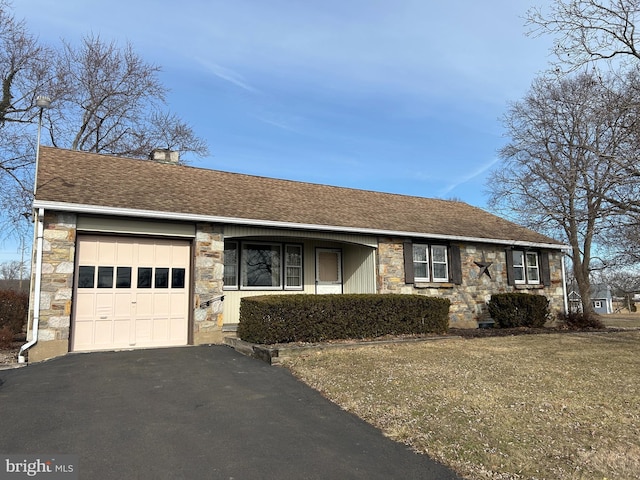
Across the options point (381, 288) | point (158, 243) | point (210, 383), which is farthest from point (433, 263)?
point (210, 383)

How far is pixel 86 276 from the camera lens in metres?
9.35

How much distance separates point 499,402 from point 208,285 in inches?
270

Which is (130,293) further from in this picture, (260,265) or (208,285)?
(260,265)

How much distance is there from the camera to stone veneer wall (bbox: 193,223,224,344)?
1019 cm

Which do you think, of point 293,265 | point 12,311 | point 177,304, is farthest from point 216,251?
point 12,311

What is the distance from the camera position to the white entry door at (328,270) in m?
14.1

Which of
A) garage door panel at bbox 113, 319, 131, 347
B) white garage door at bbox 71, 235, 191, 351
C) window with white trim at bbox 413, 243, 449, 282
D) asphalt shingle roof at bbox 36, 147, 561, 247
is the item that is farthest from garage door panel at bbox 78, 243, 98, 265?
window with white trim at bbox 413, 243, 449, 282

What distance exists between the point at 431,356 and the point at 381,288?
455cm

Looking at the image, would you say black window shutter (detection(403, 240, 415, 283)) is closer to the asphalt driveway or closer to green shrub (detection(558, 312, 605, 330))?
green shrub (detection(558, 312, 605, 330))

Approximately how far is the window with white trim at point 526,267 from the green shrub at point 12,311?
1587 centimetres

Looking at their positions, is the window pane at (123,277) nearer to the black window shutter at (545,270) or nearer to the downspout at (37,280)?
the downspout at (37,280)

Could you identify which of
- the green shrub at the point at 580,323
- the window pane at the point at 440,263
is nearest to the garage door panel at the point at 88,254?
the window pane at the point at 440,263

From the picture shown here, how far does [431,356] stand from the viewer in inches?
A: 339

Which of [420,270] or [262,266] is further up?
[262,266]
